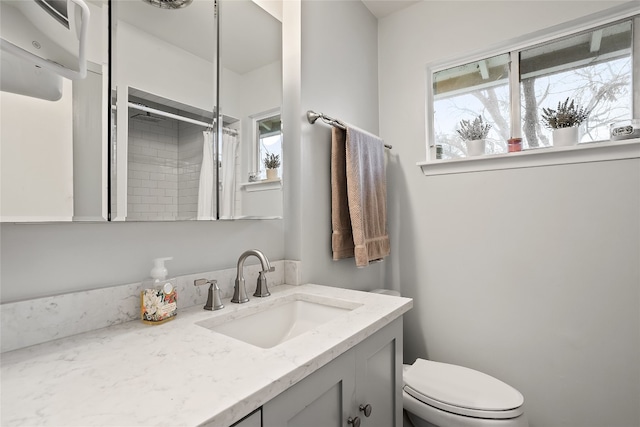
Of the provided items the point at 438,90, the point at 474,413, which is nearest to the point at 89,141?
the point at 474,413

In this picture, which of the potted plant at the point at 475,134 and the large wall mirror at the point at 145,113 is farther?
the potted plant at the point at 475,134

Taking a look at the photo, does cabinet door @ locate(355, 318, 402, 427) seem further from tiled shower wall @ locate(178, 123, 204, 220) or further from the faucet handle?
tiled shower wall @ locate(178, 123, 204, 220)

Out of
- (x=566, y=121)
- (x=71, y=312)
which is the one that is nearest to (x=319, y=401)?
(x=71, y=312)

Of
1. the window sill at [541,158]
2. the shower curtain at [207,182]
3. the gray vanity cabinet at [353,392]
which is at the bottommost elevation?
the gray vanity cabinet at [353,392]

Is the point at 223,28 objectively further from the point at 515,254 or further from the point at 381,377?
the point at 515,254

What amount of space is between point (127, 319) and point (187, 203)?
37cm

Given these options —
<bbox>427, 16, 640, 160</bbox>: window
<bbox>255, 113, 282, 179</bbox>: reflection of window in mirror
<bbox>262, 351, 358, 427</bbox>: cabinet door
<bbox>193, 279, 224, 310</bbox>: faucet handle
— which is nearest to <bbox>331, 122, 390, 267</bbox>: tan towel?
<bbox>255, 113, 282, 179</bbox>: reflection of window in mirror

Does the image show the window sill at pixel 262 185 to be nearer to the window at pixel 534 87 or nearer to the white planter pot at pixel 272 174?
the white planter pot at pixel 272 174

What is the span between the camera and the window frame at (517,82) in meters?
1.42

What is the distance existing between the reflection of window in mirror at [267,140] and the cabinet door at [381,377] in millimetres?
771

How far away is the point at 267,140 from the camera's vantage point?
1.35 metres

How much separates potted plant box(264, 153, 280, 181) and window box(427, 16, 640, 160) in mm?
1003

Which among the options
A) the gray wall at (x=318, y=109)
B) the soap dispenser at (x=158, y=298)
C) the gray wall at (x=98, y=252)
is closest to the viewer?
the gray wall at (x=98, y=252)

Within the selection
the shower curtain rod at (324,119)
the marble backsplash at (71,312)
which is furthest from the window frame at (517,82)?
the marble backsplash at (71,312)
